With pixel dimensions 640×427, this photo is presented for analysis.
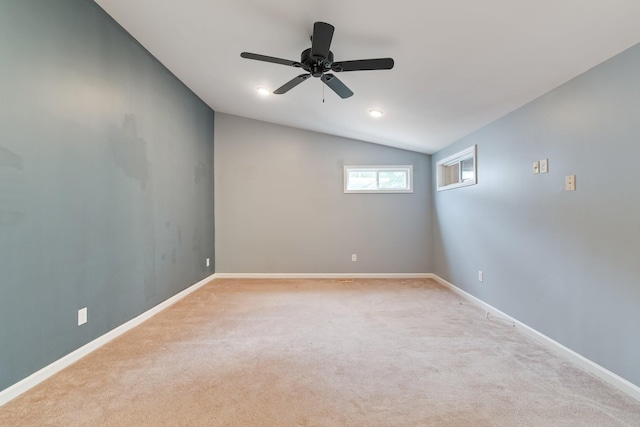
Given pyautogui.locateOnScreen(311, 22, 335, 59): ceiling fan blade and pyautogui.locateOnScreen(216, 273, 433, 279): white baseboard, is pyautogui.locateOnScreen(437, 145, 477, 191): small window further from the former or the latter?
pyautogui.locateOnScreen(311, 22, 335, 59): ceiling fan blade

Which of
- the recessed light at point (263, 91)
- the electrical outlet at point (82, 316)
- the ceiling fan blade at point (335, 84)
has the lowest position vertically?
the electrical outlet at point (82, 316)

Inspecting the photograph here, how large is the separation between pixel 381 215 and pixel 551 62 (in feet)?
10.5

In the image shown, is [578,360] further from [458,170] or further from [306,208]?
[306,208]

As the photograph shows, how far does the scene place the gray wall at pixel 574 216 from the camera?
1.75 metres

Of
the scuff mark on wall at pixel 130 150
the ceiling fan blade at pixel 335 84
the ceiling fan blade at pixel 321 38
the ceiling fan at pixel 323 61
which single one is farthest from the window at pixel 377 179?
the scuff mark on wall at pixel 130 150

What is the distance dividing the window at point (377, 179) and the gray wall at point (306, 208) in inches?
4.1

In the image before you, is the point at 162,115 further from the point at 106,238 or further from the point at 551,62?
the point at 551,62

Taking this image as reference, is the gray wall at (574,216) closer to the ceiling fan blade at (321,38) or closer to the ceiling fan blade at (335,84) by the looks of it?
the ceiling fan blade at (335,84)

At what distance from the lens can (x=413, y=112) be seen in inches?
129

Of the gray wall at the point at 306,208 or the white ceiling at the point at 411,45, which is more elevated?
the white ceiling at the point at 411,45

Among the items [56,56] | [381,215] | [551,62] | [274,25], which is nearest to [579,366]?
[551,62]

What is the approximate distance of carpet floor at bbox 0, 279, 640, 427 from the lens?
152cm

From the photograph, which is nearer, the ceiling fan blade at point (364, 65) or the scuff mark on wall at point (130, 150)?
the ceiling fan blade at point (364, 65)

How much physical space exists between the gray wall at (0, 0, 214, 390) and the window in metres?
2.88
